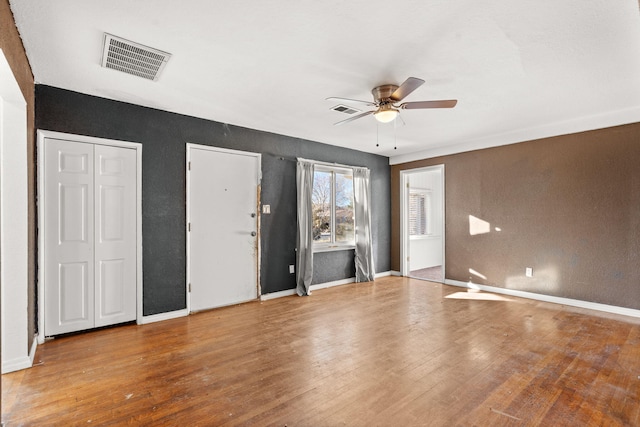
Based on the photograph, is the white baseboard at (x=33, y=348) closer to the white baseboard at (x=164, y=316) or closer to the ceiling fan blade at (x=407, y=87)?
the white baseboard at (x=164, y=316)

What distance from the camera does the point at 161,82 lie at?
3086 millimetres

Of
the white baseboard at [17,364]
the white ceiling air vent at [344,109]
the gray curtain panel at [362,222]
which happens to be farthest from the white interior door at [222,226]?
the gray curtain panel at [362,222]

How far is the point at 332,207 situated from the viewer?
18.8ft

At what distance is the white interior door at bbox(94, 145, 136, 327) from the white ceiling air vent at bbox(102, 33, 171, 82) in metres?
1.08

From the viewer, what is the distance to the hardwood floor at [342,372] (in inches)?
78.0

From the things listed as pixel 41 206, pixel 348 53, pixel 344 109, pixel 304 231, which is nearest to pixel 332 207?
pixel 304 231

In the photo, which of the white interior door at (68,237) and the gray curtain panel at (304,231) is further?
the gray curtain panel at (304,231)

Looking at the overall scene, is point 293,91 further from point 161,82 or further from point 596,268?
point 596,268

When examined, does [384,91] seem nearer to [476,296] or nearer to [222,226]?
[222,226]

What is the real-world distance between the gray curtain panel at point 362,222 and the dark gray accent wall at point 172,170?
2.18 feet

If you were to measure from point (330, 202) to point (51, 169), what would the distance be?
3.82 meters

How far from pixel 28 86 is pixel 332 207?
13.6 feet

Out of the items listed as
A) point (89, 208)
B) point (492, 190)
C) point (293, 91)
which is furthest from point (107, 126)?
point (492, 190)

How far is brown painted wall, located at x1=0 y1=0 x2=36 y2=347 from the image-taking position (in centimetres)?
194
